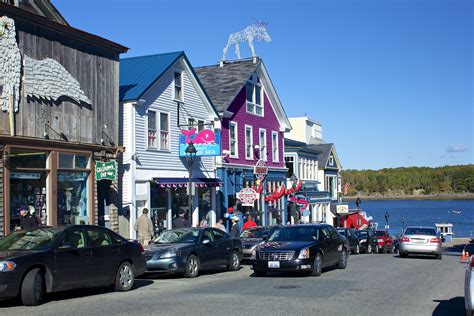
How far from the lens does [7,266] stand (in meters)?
11.5

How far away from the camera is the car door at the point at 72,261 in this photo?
1246cm

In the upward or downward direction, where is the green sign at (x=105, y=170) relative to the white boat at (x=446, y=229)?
upward

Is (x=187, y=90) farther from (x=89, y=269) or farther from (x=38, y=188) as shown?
(x=89, y=269)

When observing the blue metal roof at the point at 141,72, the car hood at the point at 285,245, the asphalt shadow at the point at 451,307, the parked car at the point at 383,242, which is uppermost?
the blue metal roof at the point at 141,72

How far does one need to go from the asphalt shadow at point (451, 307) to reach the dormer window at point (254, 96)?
2501cm

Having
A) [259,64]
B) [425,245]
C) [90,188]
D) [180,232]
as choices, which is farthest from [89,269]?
[259,64]

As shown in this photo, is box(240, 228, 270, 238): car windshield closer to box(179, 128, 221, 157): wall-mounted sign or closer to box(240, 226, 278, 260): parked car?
box(240, 226, 278, 260): parked car

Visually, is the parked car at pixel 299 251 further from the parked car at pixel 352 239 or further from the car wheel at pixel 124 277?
the parked car at pixel 352 239

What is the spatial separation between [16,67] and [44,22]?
1927 mm

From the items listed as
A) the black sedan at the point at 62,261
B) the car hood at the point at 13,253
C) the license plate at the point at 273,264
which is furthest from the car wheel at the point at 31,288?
the license plate at the point at 273,264

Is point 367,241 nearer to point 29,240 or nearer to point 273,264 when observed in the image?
point 273,264

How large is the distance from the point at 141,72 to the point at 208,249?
36.6ft

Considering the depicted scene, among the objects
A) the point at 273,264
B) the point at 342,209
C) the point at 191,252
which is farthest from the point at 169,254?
the point at 342,209

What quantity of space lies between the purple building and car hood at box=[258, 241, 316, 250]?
14887 mm
